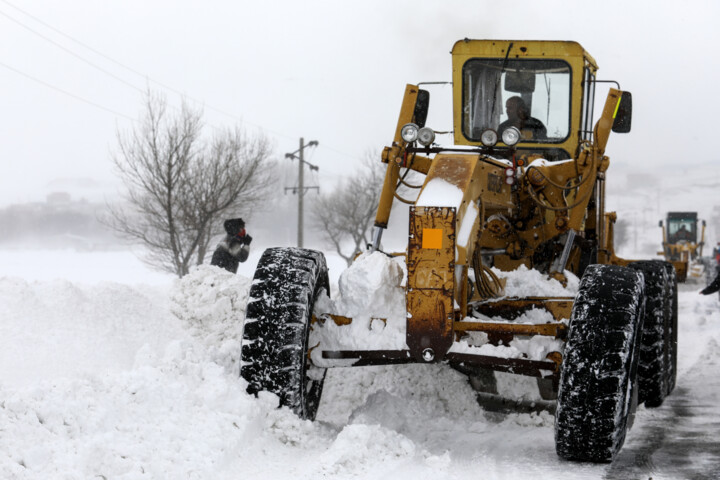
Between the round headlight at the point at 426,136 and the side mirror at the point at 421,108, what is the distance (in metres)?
1.24

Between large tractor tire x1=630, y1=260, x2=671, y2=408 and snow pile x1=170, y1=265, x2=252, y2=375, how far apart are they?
3.53 metres

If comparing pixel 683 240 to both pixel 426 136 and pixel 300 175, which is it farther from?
pixel 426 136

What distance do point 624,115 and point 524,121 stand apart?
0.98 m

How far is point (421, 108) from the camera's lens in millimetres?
7301

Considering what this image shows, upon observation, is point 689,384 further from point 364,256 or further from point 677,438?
point 364,256

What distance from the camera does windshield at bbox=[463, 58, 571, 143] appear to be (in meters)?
7.94

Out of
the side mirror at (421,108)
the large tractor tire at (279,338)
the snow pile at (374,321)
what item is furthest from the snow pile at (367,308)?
the side mirror at (421,108)

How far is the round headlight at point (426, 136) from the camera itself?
606 centimetres

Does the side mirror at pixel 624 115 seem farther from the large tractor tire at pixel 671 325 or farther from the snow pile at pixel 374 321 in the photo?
the snow pile at pixel 374 321

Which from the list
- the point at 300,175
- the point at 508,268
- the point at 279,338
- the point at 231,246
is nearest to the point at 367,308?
the point at 279,338

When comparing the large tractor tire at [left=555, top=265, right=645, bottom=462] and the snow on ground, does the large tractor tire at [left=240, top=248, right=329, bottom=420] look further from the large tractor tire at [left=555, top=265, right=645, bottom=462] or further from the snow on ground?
the large tractor tire at [left=555, top=265, right=645, bottom=462]

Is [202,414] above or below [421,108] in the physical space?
below

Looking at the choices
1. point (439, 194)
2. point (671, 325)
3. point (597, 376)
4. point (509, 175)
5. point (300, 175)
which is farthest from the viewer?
point (300, 175)

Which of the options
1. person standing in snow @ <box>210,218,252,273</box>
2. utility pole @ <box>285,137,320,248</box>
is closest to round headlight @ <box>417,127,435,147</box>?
person standing in snow @ <box>210,218,252,273</box>
